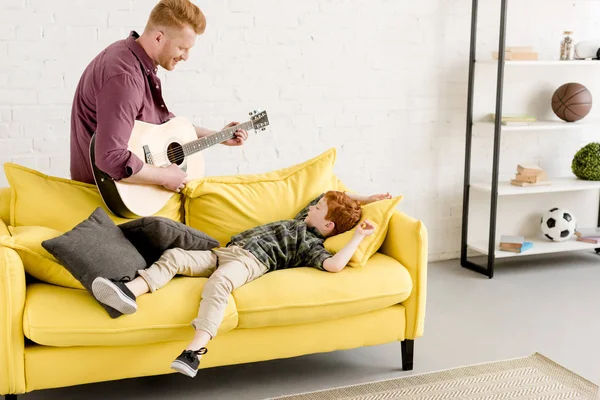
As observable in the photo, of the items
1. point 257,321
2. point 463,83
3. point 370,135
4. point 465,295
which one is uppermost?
point 463,83

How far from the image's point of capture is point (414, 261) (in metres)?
2.83

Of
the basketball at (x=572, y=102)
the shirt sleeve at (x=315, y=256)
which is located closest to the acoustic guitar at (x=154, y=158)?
the shirt sleeve at (x=315, y=256)

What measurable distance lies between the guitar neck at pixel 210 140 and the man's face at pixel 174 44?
0.36 metres

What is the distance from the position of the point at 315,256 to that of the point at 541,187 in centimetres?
199

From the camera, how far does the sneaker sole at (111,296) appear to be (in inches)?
92.6

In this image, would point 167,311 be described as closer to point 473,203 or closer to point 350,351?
point 350,351

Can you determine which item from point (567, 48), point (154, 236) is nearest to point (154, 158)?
point (154, 236)

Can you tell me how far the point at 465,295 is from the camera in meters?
3.83

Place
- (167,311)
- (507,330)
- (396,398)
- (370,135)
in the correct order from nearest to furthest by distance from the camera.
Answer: (167,311)
(396,398)
(507,330)
(370,135)

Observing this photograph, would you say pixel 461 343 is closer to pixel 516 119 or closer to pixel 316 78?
pixel 516 119

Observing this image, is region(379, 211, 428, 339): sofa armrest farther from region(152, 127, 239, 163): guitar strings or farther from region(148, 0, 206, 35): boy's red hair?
region(148, 0, 206, 35): boy's red hair

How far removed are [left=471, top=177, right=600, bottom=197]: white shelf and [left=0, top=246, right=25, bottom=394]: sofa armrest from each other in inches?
108

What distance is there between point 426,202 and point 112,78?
2.31 metres

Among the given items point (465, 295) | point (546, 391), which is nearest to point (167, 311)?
point (546, 391)
